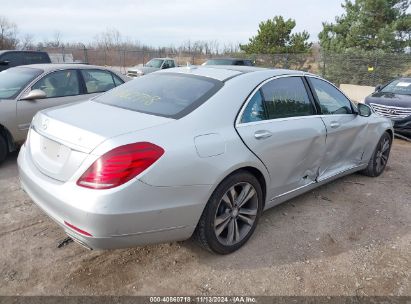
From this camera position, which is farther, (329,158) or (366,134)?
(366,134)

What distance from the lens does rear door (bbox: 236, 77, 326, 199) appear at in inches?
125

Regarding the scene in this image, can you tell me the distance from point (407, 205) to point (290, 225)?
1.70 meters

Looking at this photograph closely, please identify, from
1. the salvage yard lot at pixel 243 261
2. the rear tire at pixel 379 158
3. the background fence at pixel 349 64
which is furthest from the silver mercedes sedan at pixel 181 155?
the background fence at pixel 349 64

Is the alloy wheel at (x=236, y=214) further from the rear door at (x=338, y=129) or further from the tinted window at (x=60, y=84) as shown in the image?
the tinted window at (x=60, y=84)

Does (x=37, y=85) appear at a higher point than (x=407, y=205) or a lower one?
higher

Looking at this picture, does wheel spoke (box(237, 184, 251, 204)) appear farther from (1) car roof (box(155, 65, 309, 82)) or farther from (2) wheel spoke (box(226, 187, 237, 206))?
(1) car roof (box(155, 65, 309, 82))

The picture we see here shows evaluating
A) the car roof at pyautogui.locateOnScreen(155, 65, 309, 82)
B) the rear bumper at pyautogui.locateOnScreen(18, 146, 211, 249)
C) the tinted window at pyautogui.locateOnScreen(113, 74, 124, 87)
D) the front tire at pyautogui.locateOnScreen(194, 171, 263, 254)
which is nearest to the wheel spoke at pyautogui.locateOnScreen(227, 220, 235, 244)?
the front tire at pyautogui.locateOnScreen(194, 171, 263, 254)

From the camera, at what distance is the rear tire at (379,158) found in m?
5.17

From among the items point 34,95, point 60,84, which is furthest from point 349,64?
point 34,95

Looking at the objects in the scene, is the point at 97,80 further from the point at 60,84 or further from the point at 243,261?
the point at 243,261

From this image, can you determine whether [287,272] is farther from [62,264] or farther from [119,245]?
[62,264]

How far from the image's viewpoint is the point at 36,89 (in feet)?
17.9

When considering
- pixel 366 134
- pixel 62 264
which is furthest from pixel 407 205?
pixel 62 264

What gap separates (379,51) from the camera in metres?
20.2
